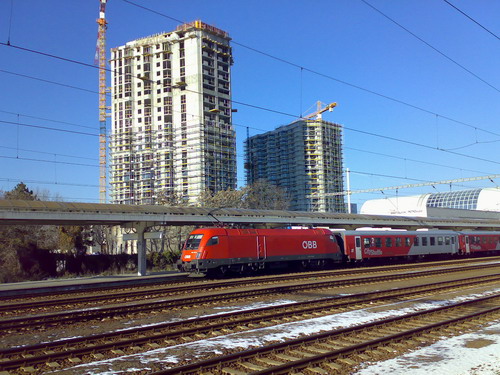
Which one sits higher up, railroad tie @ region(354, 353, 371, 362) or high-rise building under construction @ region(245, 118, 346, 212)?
high-rise building under construction @ region(245, 118, 346, 212)

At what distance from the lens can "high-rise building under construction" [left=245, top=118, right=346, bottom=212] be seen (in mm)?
129250

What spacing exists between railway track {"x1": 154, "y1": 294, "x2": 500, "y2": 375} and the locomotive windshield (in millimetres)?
14495

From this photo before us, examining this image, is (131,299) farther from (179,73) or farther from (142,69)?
(142,69)

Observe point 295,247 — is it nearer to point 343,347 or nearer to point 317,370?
point 343,347

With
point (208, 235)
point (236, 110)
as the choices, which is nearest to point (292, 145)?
point (236, 110)

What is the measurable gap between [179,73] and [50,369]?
10772 centimetres

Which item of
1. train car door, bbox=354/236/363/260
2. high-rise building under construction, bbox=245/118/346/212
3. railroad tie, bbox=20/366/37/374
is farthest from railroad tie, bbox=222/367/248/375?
high-rise building under construction, bbox=245/118/346/212

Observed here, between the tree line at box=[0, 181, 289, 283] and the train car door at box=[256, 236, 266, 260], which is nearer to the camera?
the train car door at box=[256, 236, 266, 260]

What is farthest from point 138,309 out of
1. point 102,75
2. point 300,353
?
point 102,75

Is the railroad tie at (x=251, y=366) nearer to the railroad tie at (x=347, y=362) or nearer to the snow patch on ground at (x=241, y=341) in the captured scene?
the snow patch on ground at (x=241, y=341)

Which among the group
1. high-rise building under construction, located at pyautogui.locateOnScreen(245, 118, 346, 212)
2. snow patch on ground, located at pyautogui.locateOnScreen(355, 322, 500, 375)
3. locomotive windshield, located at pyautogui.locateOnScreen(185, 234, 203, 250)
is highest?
high-rise building under construction, located at pyautogui.locateOnScreen(245, 118, 346, 212)

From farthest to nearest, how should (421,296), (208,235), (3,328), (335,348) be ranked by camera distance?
(208,235), (421,296), (3,328), (335,348)

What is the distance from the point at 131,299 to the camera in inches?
717

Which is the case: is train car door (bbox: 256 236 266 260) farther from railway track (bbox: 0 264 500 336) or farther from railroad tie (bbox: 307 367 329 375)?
railroad tie (bbox: 307 367 329 375)
